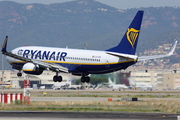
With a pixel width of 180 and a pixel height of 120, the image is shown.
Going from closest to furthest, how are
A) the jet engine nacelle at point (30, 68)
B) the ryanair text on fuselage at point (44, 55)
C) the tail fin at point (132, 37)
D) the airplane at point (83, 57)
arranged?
the tail fin at point (132, 37), the airplane at point (83, 57), the jet engine nacelle at point (30, 68), the ryanair text on fuselage at point (44, 55)

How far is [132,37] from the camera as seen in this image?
82.0m

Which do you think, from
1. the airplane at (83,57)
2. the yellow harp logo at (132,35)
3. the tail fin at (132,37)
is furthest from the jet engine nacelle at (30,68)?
the yellow harp logo at (132,35)

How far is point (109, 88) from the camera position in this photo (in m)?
151

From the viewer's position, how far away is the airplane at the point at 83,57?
81562 millimetres

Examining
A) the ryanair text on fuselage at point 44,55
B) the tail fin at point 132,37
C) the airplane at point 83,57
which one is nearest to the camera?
the tail fin at point 132,37

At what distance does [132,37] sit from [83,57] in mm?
8919

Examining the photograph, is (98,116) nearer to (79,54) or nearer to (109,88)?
(79,54)

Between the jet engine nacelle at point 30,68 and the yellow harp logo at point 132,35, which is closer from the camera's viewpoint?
the yellow harp logo at point 132,35

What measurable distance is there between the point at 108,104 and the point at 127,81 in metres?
60.1

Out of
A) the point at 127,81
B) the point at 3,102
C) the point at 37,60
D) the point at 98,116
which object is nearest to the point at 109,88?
the point at 127,81

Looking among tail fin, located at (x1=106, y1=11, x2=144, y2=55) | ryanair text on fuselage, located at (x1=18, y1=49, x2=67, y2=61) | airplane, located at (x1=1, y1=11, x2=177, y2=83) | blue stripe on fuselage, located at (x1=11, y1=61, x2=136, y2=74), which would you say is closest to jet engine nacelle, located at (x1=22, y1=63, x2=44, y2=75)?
airplane, located at (x1=1, y1=11, x2=177, y2=83)

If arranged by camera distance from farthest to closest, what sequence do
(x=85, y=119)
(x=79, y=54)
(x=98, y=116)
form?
(x=79, y=54)
(x=98, y=116)
(x=85, y=119)

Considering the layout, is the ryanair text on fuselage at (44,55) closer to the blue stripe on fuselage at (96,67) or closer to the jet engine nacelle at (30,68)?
the blue stripe on fuselage at (96,67)

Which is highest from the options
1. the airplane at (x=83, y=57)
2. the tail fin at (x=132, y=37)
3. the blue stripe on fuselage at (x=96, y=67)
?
the tail fin at (x=132, y=37)
